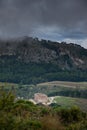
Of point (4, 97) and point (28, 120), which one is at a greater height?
point (4, 97)

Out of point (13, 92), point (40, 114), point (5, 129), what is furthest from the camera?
point (40, 114)

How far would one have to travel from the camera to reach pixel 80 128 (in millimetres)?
19562

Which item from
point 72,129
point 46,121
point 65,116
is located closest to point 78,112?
point 65,116

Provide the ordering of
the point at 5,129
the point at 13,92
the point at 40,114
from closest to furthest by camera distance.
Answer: the point at 5,129 → the point at 13,92 → the point at 40,114

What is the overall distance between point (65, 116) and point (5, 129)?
25.4 ft

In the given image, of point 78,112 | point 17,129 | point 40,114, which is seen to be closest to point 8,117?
point 17,129

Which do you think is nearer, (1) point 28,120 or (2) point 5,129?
(2) point 5,129

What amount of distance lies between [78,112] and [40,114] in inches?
110

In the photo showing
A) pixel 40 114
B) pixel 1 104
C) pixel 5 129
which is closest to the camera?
pixel 5 129

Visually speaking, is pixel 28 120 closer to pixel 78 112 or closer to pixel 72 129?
pixel 72 129

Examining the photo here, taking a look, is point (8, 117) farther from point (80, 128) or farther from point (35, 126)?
point (80, 128)

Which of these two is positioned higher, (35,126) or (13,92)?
(13,92)

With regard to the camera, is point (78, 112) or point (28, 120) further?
point (78, 112)

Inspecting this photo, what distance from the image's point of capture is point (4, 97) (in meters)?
17.3
